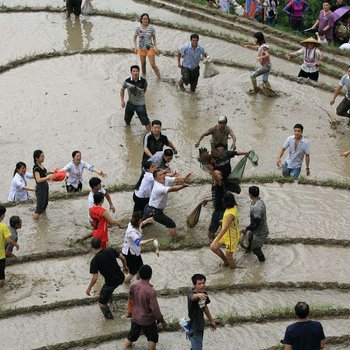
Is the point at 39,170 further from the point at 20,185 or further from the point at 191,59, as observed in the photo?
the point at 191,59

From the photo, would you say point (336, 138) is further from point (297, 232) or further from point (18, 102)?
point (18, 102)

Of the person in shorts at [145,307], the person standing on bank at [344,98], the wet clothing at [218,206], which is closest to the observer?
the person in shorts at [145,307]

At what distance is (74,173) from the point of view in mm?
15664

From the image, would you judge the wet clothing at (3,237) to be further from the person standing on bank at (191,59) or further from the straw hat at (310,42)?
the straw hat at (310,42)

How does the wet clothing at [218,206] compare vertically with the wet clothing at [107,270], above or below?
above

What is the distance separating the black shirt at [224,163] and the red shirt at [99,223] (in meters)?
2.26

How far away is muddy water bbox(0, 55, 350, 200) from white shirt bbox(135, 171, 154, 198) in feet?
6.73

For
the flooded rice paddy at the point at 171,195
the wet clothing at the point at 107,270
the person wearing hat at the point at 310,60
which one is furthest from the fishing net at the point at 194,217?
the person wearing hat at the point at 310,60

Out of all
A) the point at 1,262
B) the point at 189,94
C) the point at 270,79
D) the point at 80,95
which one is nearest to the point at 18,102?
the point at 80,95

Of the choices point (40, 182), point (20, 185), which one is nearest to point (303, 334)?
point (40, 182)

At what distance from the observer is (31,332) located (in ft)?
40.9

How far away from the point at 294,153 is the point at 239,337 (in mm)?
4481

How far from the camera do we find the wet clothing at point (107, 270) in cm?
1224

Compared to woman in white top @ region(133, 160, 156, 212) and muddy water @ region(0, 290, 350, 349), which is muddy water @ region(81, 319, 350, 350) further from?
woman in white top @ region(133, 160, 156, 212)
